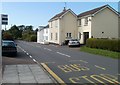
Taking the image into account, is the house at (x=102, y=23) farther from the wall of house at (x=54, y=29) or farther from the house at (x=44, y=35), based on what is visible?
the house at (x=44, y=35)

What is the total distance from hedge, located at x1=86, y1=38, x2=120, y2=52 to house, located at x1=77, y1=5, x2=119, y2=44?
10.9 meters

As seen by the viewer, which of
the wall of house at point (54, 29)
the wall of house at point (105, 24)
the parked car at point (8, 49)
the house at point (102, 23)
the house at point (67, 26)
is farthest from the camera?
the wall of house at point (54, 29)

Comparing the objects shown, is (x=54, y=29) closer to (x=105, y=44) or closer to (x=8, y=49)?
(x=105, y=44)

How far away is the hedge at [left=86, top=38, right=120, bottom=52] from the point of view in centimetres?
2657

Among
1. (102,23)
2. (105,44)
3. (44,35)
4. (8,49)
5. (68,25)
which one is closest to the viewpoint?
(8,49)

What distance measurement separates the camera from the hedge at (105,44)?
26566 millimetres

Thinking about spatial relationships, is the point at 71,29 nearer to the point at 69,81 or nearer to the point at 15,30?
the point at 69,81

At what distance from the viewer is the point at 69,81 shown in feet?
35.3

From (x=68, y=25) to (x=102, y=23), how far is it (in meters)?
10.1

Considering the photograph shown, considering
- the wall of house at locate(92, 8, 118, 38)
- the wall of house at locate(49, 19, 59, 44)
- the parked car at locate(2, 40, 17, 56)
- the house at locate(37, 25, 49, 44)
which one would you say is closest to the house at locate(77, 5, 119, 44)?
the wall of house at locate(92, 8, 118, 38)

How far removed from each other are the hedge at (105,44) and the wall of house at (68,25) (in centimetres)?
1933

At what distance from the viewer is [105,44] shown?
30109 millimetres

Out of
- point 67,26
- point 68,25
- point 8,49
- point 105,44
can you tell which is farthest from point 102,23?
point 8,49

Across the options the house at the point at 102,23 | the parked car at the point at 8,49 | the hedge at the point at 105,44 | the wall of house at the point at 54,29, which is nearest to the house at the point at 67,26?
the wall of house at the point at 54,29
